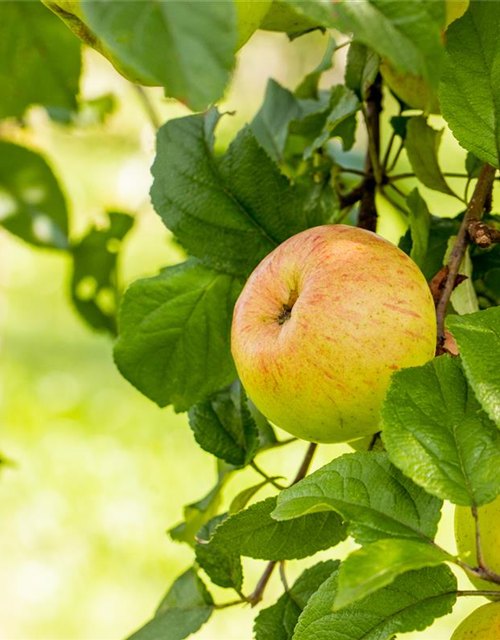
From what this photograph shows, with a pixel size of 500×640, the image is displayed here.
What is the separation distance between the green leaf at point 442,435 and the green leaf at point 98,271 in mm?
1090

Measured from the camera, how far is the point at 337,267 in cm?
76

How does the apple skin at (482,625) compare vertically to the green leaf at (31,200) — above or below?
below

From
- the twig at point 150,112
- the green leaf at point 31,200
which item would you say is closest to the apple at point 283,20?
the twig at point 150,112

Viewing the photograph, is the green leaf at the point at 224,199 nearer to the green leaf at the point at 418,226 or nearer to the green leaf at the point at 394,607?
the green leaf at the point at 418,226

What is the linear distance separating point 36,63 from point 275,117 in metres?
0.31

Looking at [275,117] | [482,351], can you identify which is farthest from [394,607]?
[275,117]

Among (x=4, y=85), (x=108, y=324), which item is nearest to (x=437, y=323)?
(x=4, y=85)

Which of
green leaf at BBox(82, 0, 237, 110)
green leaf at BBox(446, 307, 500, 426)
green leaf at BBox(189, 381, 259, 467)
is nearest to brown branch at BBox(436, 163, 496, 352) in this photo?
green leaf at BBox(446, 307, 500, 426)

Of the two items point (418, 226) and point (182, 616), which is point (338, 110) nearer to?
point (418, 226)

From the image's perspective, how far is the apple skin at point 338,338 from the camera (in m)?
0.72

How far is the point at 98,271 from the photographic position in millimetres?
1686

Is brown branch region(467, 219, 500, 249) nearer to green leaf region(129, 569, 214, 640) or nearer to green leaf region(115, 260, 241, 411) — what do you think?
green leaf region(115, 260, 241, 411)

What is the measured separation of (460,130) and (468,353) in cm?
20

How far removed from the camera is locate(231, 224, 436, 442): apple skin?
2.36 feet
